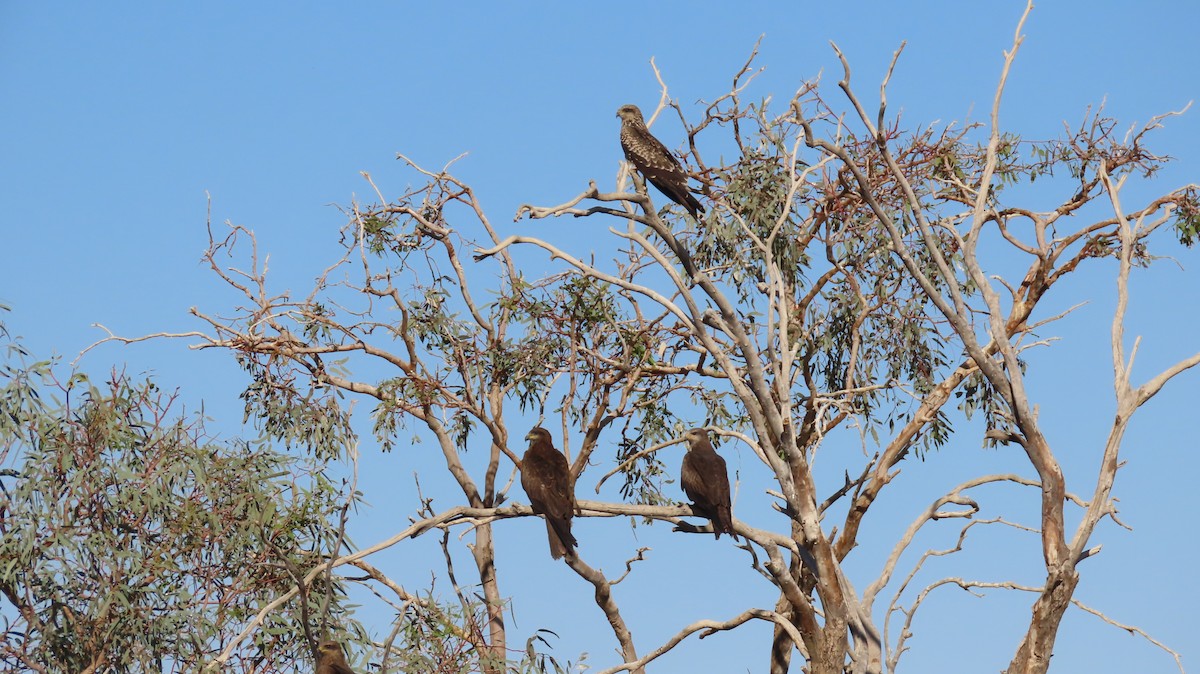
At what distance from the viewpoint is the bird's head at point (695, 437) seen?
353 inches

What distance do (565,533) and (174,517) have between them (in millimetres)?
2894

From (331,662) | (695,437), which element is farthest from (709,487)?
(331,662)

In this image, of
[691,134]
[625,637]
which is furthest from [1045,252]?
[625,637]

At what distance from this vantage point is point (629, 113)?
918 centimetres

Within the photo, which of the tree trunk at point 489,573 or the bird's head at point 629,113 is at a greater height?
the bird's head at point 629,113

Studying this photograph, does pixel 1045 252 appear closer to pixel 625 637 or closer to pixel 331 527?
pixel 625 637

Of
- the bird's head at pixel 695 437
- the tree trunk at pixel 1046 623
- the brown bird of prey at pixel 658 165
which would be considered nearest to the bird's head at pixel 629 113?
the brown bird of prey at pixel 658 165

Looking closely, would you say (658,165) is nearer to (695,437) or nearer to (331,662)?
(695,437)

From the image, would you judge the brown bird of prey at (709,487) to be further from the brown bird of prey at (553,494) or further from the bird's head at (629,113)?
Answer: the bird's head at (629,113)

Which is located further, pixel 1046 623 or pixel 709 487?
pixel 709 487

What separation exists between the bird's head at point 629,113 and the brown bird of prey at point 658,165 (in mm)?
310

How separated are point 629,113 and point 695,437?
90.2 inches

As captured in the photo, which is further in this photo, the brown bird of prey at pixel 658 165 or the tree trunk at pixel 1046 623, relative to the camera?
the brown bird of prey at pixel 658 165

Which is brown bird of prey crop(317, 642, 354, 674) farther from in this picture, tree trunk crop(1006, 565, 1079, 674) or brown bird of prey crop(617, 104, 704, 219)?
tree trunk crop(1006, 565, 1079, 674)
